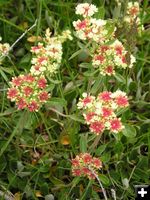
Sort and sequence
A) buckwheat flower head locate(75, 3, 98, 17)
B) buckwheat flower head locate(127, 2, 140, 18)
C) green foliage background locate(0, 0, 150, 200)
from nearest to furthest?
buckwheat flower head locate(75, 3, 98, 17) < green foliage background locate(0, 0, 150, 200) < buckwheat flower head locate(127, 2, 140, 18)

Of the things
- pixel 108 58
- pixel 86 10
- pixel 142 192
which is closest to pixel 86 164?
pixel 142 192

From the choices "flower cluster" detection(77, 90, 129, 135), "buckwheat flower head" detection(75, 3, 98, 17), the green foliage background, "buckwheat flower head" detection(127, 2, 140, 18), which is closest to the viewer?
"flower cluster" detection(77, 90, 129, 135)

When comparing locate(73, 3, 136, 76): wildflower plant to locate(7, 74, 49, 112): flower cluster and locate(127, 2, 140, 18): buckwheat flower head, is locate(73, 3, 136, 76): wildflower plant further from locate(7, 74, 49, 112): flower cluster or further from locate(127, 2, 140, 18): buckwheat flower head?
locate(127, 2, 140, 18): buckwheat flower head

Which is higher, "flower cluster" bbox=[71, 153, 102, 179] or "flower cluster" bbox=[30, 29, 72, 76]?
"flower cluster" bbox=[30, 29, 72, 76]

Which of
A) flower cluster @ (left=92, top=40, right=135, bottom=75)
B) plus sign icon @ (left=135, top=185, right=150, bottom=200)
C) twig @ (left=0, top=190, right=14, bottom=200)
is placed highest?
flower cluster @ (left=92, top=40, right=135, bottom=75)

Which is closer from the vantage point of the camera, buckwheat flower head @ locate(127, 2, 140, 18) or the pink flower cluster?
the pink flower cluster

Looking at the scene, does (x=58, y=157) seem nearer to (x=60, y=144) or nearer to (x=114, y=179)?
(x=60, y=144)

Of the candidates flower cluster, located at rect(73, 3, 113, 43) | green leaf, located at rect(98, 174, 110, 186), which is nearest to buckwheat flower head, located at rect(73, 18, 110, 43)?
flower cluster, located at rect(73, 3, 113, 43)
